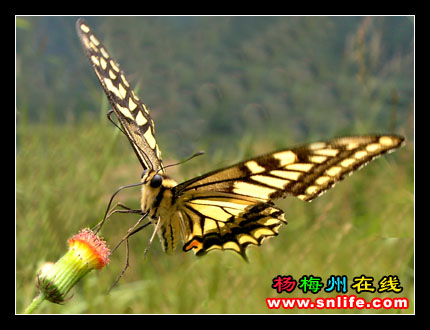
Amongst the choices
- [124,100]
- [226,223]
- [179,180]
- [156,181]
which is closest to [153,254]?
[179,180]

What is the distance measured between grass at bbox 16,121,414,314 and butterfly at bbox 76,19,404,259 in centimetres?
18

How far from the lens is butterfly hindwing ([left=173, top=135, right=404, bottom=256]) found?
1.58 m

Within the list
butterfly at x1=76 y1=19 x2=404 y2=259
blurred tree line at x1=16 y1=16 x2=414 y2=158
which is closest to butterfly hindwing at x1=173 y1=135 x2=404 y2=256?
butterfly at x1=76 y1=19 x2=404 y2=259

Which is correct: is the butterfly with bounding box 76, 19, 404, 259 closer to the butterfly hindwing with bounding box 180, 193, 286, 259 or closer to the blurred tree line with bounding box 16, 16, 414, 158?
the butterfly hindwing with bounding box 180, 193, 286, 259

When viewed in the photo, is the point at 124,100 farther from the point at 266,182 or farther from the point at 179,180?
the point at 179,180

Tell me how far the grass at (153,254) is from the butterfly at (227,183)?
0.18 metres

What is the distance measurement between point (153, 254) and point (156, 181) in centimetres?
143

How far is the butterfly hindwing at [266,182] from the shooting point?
5.18 ft

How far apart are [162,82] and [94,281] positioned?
10.7 feet

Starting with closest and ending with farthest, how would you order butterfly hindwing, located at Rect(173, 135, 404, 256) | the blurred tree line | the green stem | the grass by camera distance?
the green stem
butterfly hindwing, located at Rect(173, 135, 404, 256)
the grass
the blurred tree line

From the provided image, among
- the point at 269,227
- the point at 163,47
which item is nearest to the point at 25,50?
the point at 269,227

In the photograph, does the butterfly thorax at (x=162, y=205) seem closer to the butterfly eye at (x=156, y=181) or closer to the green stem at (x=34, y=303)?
the butterfly eye at (x=156, y=181)

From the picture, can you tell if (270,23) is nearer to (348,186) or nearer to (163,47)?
(163,47)

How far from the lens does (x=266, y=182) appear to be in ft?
5.48
